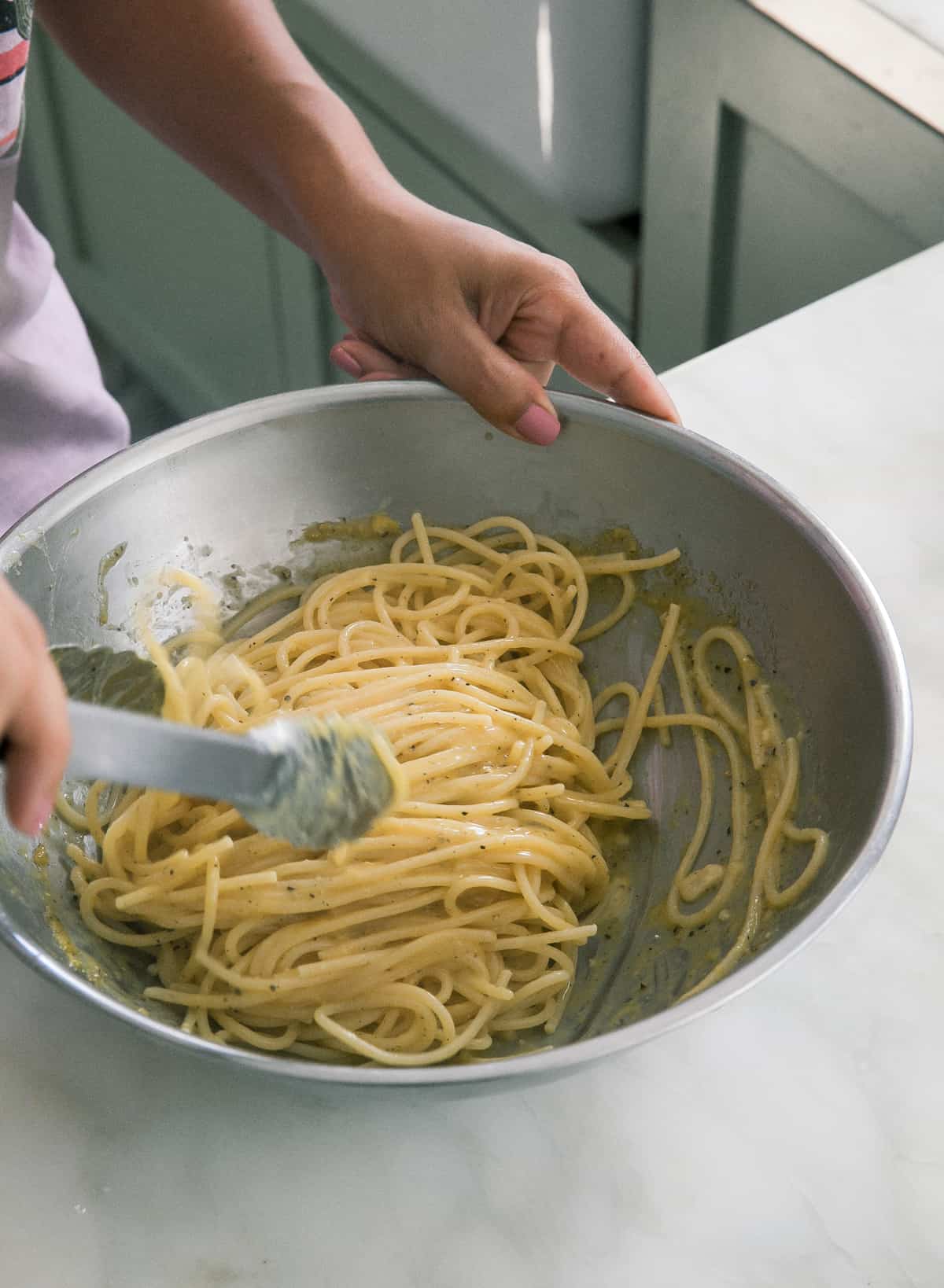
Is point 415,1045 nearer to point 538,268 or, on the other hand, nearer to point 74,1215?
point 74,1215

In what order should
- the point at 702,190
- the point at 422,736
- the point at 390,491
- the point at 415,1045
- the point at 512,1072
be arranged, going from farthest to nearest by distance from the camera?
the point at 702,190 → the point at 390,491 → the point at 422,736 → the point at 415,1045 → the point at 512,1072

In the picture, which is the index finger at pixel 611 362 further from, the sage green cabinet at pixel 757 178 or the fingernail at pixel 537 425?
the sage green cabinet at pixel 757 178

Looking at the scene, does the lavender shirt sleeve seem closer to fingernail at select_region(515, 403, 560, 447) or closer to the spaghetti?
the spaghetti

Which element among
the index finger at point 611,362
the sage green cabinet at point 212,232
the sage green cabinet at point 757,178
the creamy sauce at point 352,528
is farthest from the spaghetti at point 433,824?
the sage green cabinet at point 212,232

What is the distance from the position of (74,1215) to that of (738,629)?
0.59m

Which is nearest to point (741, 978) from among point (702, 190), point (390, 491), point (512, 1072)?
point (512, 1072)

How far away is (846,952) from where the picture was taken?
2.88ft

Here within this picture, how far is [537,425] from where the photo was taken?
1.02 meters

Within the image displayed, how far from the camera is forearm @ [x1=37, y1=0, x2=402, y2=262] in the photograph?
3.59ft

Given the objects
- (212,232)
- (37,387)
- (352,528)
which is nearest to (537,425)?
(352,528)

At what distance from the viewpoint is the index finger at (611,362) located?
102cm

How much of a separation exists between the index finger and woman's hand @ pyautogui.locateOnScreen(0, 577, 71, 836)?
550 mm

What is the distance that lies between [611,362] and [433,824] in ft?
1.22

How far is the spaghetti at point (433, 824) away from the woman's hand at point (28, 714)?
0.86ft
